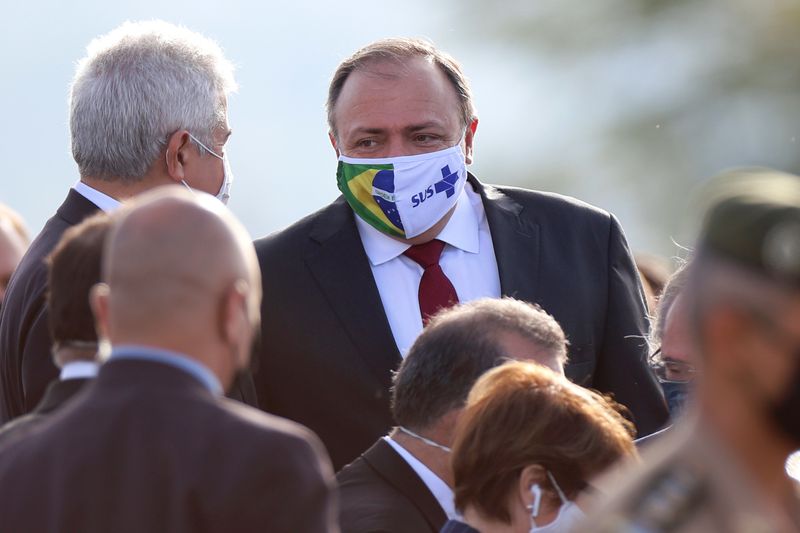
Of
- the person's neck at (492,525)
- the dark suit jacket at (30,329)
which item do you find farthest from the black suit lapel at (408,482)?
the dark suit jacket at (30,329)

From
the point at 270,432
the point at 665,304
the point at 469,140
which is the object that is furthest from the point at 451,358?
the point at 469,140

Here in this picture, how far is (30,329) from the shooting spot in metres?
3.94

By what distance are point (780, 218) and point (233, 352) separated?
38.2 inches

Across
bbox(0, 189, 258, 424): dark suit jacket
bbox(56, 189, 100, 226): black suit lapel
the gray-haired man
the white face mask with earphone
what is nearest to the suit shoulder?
the white face mask with earphone

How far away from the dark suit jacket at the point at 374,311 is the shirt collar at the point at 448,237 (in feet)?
0.16

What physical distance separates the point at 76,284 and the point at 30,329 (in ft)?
3.35

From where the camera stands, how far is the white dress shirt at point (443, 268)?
4.82 meters

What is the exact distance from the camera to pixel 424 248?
4906 millimetres

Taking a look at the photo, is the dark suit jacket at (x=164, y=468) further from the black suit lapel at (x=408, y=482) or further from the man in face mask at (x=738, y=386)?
the black suit lapel at (x=408, y=482)

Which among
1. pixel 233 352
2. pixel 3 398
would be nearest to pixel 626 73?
pixel 3 398

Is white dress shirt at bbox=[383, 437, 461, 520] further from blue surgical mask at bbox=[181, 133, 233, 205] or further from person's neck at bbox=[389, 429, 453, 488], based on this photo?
blue surgical mask at bbox=[181, 133, 233, 205]

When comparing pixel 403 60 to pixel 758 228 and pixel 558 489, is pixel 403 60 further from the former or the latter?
pixel 758 228

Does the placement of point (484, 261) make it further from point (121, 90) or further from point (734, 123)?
point (734, 123)

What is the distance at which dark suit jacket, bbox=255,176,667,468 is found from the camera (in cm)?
464
